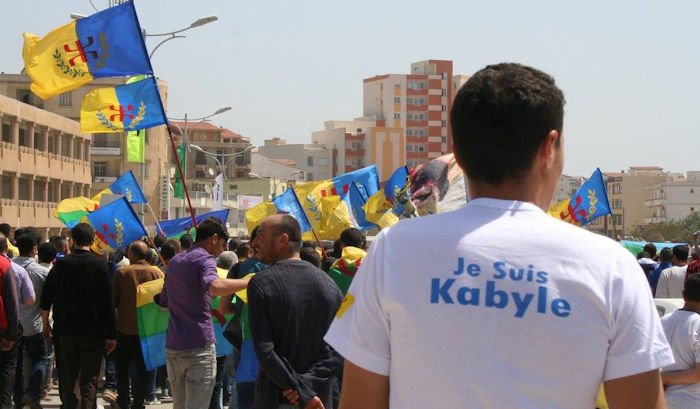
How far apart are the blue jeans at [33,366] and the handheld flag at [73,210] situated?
36.2 ft

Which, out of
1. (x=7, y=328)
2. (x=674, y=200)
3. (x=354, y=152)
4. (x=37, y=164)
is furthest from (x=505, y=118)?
(x=674, y=200)

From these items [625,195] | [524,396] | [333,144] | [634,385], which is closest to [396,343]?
[524,396]

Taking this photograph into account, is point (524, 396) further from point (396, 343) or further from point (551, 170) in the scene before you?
point (551, 170)

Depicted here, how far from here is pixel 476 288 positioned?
106 inches

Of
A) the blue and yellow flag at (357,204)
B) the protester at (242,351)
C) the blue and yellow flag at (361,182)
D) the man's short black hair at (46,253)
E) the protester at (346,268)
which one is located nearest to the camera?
the protester at (242,351)

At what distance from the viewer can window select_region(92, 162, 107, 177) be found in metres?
83.9

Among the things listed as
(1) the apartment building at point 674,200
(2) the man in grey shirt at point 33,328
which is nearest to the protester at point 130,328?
Result: (2) the man in grey shirt at point 33,328

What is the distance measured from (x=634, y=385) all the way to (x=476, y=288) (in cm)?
40

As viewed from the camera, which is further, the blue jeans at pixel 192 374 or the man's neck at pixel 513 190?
the blue jeans at pixel 192 374

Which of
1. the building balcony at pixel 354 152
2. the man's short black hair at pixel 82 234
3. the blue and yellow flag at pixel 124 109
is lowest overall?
the man's short black hair at pixel 82 234

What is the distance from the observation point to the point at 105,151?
83562 millimetres

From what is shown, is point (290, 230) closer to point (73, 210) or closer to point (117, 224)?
point (117, 224)

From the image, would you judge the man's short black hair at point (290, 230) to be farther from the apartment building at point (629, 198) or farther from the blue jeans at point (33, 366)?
the apartment building at point (629, 198)

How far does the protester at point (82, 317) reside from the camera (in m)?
10.4
